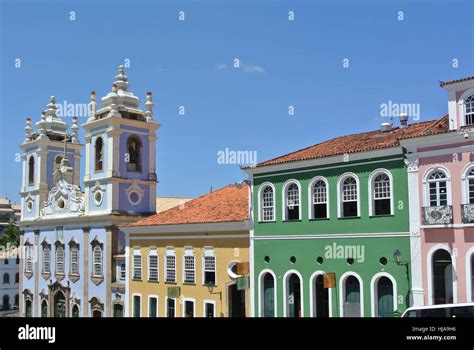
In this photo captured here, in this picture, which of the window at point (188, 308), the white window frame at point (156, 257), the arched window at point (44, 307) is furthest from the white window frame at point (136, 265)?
the arched window at point (44, 307)

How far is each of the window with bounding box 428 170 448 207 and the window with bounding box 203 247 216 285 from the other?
10645 millimetres

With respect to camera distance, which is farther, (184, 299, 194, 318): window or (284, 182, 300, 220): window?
(184, 299, 194, 318): window

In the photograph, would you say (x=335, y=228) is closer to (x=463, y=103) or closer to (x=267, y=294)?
(x=267, y=294)

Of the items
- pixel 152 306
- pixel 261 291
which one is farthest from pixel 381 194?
pixel 152 306

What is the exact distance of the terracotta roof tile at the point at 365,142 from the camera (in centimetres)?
1878

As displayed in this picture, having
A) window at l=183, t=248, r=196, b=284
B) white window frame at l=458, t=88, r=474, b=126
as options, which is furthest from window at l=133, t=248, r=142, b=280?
white window frame at l=458, t=88, r=474, b=126

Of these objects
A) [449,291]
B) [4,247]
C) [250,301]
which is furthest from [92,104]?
A: [4,247]

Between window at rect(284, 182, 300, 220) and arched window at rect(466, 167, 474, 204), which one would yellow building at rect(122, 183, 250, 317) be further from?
arched window at rect(466, 167, 474, 204)

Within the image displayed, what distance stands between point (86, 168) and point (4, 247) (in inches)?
1192

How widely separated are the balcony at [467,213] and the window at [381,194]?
2.55 m

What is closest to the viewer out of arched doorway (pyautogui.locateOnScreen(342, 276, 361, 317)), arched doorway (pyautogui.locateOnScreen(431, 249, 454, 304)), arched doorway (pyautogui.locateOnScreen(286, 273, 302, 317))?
arched doorway (pyautogui.locateOnScreen(431, 249, 454, 304))

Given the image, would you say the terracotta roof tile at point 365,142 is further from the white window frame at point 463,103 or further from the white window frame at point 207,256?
the white window frame at point 207,256

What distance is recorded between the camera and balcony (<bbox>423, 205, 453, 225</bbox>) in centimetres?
1770
